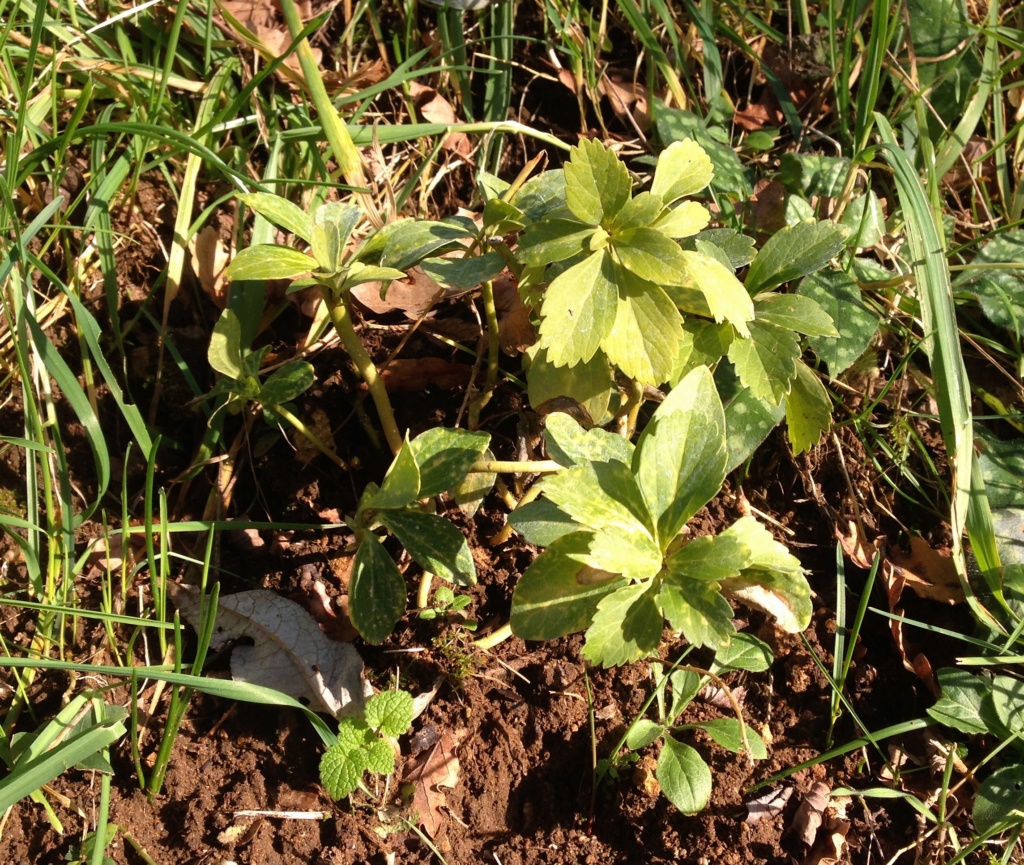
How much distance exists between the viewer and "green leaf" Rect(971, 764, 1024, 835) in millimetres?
1685

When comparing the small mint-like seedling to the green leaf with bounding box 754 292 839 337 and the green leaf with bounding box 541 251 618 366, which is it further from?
the green leaf with bounding box 754 292 839 337

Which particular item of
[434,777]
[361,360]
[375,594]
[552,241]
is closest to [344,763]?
[434,777]

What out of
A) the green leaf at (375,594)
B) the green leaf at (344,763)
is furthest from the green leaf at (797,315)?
the green leaf at (344,763)

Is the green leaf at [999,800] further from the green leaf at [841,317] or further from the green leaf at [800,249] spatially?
the green leaf at [800,249]

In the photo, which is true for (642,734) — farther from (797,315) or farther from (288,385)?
(288,385)

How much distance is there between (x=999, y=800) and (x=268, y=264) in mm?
1767

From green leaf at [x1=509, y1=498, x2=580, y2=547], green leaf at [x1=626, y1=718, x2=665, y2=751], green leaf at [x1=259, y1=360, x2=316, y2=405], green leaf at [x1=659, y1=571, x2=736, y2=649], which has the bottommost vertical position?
green leaf at [x1=626, y1=718, x2=665, y2=751]

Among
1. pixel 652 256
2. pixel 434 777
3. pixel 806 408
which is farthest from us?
pixel 806 408

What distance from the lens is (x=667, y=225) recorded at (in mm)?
1569

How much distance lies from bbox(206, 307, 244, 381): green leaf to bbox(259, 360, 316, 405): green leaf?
0.06m

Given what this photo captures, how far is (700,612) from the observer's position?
139 cm

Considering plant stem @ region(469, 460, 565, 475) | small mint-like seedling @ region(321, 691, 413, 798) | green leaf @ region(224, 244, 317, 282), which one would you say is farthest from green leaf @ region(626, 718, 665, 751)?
green leaf @ region(224, 244, 317, 282)

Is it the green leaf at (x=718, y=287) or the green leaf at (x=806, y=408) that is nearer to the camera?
the green leaf at (x=718, y=287)

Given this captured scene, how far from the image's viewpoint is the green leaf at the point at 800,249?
70.0 inches
